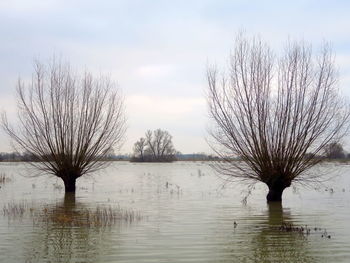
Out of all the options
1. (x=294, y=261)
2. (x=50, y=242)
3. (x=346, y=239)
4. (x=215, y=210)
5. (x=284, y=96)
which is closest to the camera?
(x=294, y=261)

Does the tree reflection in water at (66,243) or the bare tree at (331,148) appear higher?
the bare tree at (331,148)

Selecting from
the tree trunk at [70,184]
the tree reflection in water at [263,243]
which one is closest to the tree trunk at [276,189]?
the tree reflection in water at [263,243]

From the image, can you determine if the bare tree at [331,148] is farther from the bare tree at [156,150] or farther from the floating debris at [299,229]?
the bare tree at [156,150]

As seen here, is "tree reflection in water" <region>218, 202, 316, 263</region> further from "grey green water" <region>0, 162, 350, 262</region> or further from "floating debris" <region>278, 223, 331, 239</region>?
"floating debris" <region>278, 223, 331, 239</region>

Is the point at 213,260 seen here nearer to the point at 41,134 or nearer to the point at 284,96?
the point at 284,96

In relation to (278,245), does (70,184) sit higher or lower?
higher

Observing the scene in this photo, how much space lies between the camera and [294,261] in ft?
27.6

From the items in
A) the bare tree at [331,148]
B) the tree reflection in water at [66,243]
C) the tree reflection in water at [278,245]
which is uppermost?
the bare tree at [331,148]

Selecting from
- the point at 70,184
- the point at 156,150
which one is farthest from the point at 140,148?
the point at 70,184

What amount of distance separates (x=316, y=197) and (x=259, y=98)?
7.09 metres

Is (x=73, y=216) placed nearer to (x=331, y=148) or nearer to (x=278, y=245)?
(x=278, y=245)

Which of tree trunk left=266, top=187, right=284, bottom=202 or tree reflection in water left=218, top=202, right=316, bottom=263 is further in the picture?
tree trunk left=266, top=187, right=284, bottom=202

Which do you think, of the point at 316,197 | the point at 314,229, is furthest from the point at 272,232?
the point at 316,197

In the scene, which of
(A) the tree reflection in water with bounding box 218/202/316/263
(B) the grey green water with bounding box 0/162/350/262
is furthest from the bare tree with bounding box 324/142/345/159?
(A) the tree reflection in water with bounding box 218/202/316/263
